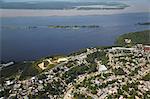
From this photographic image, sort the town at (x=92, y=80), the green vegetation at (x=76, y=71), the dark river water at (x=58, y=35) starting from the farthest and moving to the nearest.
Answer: the dark river water at (x=58, y=35), the green vegetation at (x=76, y=71), the town at (x=92, y=80)

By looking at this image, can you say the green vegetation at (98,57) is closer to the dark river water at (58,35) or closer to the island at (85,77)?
the island at (85,77)

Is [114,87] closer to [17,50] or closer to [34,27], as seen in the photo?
[17,50]

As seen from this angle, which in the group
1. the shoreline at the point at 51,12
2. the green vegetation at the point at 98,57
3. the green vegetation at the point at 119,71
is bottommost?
the shoreline at the point at 51,12

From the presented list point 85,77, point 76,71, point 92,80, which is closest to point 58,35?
point 76,71

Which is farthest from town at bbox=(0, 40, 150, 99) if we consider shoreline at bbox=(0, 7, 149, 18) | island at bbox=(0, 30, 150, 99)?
shoreline at bbox=(0, 7, 149, 18)

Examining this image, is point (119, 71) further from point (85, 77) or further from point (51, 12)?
point (51, 12)

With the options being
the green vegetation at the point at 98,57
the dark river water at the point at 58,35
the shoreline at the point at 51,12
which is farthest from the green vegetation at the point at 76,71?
the shoreline at the point at 51,12
